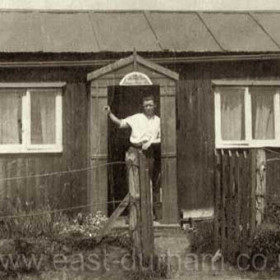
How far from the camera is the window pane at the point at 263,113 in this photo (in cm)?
1342

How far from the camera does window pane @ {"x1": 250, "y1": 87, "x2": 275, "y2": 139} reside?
44.0ft

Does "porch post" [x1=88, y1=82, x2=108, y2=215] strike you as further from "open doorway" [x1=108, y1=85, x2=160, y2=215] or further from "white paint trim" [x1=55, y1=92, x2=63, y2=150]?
"open doorway" [x1=108, y1=85, x2=160, y2=215]

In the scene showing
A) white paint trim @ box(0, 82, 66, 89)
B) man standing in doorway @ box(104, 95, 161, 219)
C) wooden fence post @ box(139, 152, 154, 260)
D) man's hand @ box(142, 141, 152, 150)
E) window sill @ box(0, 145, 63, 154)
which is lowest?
wooden fence post @ box(139, 152, 154, 260)

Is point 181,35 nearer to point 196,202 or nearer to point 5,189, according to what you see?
point 196,202

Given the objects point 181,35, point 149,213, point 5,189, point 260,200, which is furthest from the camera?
point 181,35

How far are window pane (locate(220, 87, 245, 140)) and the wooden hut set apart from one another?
21 millimetres

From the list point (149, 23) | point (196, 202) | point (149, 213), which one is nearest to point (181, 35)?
point (149, 23)

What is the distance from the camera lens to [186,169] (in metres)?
13.0

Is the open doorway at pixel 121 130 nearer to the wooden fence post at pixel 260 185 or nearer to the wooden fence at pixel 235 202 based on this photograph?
the wooden fence post at pixel 260 185

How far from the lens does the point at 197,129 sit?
13.1 metres

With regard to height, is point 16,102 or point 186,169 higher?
point 16,102

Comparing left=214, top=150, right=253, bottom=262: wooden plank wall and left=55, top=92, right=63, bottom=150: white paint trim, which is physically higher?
left=55, top=92, right=63, bottom=150: white paint trim

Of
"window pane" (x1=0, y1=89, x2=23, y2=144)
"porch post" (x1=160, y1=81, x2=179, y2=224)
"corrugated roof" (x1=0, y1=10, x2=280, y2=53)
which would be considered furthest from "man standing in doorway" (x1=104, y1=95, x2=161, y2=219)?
"window pane" (x1=0, y1=89, x2=23, y2=144)

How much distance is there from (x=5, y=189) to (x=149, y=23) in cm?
527
